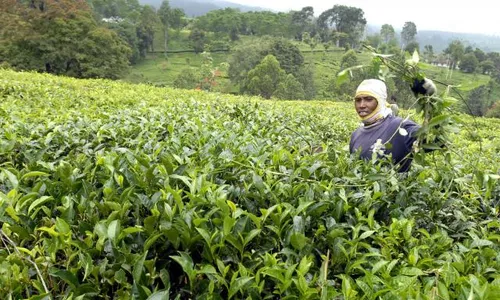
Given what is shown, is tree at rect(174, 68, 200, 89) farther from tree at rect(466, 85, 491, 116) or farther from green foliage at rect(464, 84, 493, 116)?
tree at rect(466, 85, 491, 116)

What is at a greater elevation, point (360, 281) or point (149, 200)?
point (149, 200)

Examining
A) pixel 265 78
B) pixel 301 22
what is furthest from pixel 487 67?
pixel 265 78

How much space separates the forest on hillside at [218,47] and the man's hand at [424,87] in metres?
0.15

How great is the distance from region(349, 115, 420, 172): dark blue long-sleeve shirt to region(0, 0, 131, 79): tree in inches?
1491

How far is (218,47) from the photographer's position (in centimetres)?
8225

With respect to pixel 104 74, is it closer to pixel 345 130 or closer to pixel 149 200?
pixel 345 130

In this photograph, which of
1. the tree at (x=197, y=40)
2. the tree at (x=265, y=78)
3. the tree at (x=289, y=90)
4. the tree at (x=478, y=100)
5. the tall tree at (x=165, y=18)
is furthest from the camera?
the tree at (x=197, y=40)

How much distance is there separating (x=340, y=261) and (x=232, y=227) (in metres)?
0.46

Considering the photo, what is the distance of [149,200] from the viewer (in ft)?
5.47

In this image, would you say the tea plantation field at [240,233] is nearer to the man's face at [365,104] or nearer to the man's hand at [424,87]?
the man's hand at [424,87]

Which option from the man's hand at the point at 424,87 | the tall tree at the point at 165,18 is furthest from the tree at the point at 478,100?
the man's hand at the point at 424,87

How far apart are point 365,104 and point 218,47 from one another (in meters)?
82.0

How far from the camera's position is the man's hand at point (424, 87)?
203cm

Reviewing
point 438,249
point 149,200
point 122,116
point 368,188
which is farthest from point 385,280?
point 122,116
